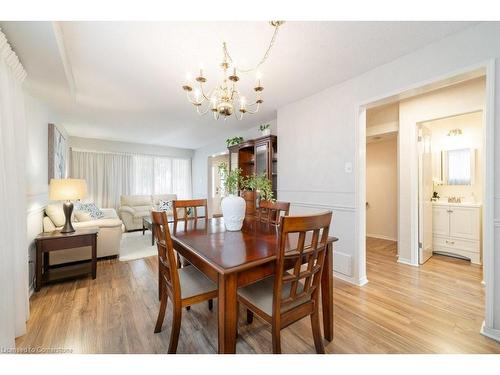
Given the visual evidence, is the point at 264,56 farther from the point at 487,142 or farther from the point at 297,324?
the point at 297,324

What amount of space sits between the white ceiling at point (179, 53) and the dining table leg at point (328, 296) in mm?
1735

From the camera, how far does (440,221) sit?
10.9 feet

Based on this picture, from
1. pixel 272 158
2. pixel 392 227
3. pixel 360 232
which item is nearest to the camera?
pixel 360 232

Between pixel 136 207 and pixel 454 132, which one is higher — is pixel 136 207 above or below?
below

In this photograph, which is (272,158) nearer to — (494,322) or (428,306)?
(428,306)

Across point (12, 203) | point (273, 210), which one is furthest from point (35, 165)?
point (273, 210)

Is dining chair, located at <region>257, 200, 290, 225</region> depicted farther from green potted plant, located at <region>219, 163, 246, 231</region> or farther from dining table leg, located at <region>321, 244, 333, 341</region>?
dining table leg, located at <region>321, 244, 333, 341</region>

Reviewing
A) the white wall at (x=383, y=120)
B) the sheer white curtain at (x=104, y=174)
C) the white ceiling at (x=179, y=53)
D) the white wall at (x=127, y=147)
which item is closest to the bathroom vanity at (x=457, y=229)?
the white wall at (x=383, y=120)

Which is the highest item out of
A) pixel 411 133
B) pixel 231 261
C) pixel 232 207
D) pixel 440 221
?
pixel 411 133

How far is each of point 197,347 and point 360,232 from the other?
202 cm

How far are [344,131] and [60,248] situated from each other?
3.60 m

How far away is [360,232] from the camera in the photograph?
8.04 ft

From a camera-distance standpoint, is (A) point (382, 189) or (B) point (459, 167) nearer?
(B) point (459, 167)
